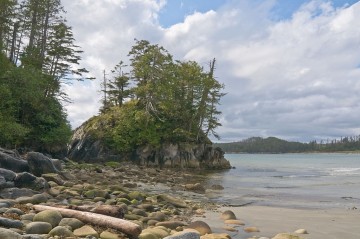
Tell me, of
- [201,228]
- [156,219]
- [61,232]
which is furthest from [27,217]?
[201,228]

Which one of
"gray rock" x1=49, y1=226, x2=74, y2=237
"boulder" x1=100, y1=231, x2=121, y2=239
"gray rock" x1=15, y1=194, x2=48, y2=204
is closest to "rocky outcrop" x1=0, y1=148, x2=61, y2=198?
"gray rock" x1=15, y1=194, x2=48, y2=204

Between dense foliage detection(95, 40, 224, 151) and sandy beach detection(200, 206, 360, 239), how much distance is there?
1356 inches

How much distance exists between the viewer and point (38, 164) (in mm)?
14680

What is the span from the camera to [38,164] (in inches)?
578

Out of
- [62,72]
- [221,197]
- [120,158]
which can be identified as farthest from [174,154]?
[221,197]

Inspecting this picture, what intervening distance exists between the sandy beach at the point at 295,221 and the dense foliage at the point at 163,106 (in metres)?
34.5

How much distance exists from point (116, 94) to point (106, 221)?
52.3m

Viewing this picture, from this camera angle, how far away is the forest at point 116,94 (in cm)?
3506

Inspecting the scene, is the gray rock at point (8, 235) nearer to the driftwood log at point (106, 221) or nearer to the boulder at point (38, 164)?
the driftwood log at point (106, 221)

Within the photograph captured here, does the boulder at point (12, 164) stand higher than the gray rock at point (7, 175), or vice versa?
the boulder at point (12, 164)

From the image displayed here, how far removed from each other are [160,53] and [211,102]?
395 inches

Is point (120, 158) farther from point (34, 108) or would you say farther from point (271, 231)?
point (271, 231)

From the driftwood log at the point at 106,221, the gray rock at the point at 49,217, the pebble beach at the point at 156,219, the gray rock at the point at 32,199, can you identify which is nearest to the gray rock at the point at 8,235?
the pebble beach at the point at 156,219

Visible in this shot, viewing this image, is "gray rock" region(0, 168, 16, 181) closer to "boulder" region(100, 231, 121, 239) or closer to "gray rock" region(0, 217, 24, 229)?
"gray rock" region(0, 217, 24, 229)
